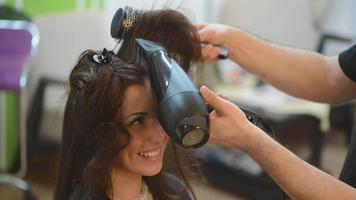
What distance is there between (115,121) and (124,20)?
0.19 metres

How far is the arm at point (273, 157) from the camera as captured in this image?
82 cm

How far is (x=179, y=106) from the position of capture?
710mm

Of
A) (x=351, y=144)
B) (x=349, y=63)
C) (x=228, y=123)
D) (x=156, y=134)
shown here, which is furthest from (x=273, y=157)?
(x=349, y=63)

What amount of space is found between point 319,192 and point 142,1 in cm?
48

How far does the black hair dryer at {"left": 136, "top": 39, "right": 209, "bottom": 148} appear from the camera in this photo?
27.8 inches

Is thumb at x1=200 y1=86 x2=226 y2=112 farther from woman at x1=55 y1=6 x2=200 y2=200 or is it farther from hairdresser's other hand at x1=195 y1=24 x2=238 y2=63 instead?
hairdresser's other hand at x1=195 y1=24 x2=238 y2=63

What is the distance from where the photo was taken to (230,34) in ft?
3.94

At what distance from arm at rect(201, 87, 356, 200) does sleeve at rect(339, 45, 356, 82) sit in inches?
15.7

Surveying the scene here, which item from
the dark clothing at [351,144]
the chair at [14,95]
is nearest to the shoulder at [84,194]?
the dark clothing at [351,144]

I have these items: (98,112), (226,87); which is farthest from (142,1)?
(226,87)

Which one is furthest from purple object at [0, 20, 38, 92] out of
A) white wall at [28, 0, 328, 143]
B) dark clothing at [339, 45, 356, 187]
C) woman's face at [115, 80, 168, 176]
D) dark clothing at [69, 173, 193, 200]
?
dark clothing at [339, 45, 356, 187]

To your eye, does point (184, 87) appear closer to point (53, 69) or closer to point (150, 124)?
point (150, 124)

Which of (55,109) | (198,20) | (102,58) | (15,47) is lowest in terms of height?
(55,109)

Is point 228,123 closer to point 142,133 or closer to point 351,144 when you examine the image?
point 142,133
